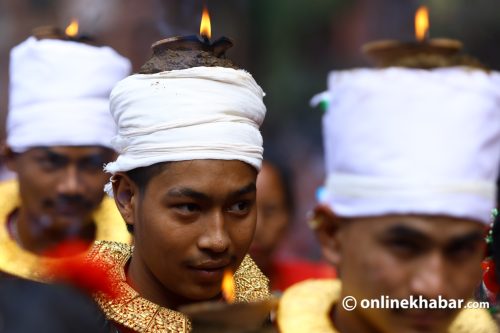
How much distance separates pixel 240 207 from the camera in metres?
3.51

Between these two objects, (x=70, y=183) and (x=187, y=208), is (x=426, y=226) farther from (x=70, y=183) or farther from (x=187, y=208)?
(x=70, y=183)

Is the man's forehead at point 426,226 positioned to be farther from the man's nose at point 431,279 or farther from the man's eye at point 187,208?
the man's eye at point 187,208

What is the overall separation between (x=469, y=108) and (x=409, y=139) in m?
0.20

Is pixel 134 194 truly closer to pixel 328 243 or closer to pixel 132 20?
pixel 328 243

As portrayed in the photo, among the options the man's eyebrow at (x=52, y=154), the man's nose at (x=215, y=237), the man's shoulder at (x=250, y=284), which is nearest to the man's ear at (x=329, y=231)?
the man's nose at (x=215, y=237)

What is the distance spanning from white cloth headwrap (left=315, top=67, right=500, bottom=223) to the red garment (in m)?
2.94

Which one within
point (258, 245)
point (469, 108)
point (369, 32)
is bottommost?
point (258, 245)

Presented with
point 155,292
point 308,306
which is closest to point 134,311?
point 155,292

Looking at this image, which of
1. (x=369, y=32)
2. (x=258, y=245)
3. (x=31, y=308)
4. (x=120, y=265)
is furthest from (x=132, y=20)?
(x=31, y=308)

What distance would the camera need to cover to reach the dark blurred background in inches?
306

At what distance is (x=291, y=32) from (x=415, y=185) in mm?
6551

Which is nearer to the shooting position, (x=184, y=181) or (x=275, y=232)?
(x=184, y=181)

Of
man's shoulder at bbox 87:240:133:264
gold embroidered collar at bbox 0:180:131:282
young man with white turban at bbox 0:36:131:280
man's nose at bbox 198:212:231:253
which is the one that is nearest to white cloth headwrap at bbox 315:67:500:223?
man's nose at bbox 198:212:231:253

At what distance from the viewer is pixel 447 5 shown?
8.19 metres
